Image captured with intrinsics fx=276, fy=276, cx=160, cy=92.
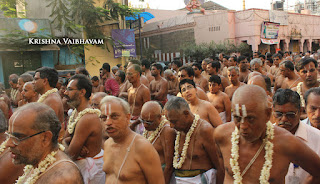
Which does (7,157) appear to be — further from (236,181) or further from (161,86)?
(161,86)

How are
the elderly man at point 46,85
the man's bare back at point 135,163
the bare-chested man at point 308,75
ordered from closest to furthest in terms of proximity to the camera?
the man's bare back at point 135,163
the elderly man at point 46,85
the bare-chested man at point 308,75

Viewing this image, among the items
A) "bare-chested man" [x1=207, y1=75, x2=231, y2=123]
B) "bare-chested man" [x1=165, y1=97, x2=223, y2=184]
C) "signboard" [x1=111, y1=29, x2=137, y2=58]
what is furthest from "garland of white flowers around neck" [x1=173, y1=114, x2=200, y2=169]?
"signboard" [x1=111, y1=29, x2=137, y2=58]

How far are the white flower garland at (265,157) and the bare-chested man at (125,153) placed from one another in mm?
693

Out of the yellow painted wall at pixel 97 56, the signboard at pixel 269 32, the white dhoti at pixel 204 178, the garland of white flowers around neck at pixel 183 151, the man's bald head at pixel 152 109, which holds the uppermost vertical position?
the signboard at pixel 269 32

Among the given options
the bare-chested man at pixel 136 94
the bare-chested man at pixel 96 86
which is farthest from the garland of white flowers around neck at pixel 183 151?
the bare-chested man at pixel 96 86

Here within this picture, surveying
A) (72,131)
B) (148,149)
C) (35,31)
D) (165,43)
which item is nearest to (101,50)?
(35,31)

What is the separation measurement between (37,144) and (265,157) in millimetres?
1898

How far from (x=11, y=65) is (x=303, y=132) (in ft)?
45.9

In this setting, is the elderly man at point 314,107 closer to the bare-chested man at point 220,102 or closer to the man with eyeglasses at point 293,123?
the man with eyeglasses at point 293,123

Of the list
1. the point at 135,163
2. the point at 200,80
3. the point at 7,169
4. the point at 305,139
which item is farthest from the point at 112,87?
the point at 305,139

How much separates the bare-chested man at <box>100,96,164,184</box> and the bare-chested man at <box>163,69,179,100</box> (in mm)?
5160

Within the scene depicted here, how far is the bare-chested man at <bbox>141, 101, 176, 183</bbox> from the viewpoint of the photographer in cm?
359

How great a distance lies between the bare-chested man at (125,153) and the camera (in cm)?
261

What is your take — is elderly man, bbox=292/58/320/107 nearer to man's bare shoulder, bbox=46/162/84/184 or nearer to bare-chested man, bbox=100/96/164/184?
bare-chested man, bbox=100/96/164/184
